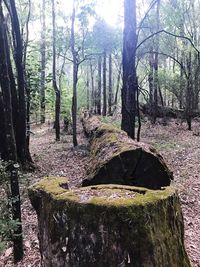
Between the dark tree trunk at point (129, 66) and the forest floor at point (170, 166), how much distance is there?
1948 millimetres

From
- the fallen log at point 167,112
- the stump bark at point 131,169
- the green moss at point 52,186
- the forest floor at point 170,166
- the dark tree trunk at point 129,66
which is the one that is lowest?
the forest floor at point 170,166

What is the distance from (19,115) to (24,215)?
15.6 feet

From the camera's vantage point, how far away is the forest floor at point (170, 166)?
18.6 ft

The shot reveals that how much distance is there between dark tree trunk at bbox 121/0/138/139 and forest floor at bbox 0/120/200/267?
1.95 m

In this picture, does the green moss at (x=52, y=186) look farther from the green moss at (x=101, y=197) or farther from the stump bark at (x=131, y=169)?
the stump bark at (x=131, y=169)

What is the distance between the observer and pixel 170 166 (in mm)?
10141

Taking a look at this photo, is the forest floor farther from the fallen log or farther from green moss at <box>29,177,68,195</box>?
the fallen log

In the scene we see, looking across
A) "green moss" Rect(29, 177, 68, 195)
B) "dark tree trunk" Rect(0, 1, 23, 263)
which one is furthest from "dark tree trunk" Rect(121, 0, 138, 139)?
"green moss" Rect(29, 177, 68, 195)

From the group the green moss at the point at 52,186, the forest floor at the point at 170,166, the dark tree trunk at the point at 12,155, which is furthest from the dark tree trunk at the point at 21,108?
the green moss at the point at 52,186

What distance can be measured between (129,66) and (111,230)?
8.36m

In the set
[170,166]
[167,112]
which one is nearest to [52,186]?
[170,166]

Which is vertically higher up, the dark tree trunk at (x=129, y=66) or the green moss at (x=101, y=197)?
the dark tree trunk at (x=129, y=66)

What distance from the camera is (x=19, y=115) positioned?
1112 cm

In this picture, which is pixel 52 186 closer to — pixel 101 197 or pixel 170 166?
pixel 101 197
